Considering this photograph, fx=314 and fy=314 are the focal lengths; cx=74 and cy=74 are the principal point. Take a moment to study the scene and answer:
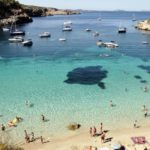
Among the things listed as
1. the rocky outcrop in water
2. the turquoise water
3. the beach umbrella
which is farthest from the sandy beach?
the rocky outcrop in water

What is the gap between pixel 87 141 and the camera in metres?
38.1

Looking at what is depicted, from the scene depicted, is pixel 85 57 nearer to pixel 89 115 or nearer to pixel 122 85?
pixel 122 85

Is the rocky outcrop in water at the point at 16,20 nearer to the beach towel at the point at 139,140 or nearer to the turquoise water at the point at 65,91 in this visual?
the turquoise water at the point at 65,91

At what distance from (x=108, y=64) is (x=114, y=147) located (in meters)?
39.4

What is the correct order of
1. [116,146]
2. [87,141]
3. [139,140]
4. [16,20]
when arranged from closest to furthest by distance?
[116,146] → [139,140] → [87,141] → [16,20]

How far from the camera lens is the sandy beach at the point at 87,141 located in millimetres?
36844

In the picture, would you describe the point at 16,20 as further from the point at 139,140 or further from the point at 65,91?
the point at 139,140

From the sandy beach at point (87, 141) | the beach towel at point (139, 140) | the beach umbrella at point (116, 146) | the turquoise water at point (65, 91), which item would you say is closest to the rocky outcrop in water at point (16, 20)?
the turquoise water at point (65, 91)

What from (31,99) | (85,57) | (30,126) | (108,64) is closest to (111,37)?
(85,57)

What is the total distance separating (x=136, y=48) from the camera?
96500mm

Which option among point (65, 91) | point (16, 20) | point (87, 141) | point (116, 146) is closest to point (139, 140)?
point (116, 146)

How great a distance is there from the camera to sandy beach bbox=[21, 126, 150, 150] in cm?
3684

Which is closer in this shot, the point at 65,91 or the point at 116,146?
the point at 116,146

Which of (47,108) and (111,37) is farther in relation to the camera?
(111,37)
